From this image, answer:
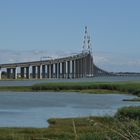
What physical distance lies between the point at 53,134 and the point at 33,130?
6.10 ft

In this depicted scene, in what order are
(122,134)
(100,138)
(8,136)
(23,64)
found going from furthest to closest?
(23,64) → (8,136) → (100,138) → (122,134)

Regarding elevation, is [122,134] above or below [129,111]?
above

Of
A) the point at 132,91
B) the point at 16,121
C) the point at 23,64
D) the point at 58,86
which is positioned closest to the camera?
the point at 16,121

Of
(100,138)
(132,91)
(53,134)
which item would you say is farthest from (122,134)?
(132,91)

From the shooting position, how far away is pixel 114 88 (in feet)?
356

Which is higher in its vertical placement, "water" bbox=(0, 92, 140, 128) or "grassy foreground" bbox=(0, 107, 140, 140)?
"grassy foreground" bbox=(0, 107, 140, 140)

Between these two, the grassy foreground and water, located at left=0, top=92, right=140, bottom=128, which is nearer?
the grassy foreground

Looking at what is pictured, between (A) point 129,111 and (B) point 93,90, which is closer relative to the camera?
(A) point 129,111

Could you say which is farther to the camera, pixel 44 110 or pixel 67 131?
pixel 44 110

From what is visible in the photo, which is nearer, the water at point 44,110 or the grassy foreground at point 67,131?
the grassy foreground at point 67,131

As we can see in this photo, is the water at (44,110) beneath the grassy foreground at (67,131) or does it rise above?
beneath

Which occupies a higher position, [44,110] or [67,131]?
[67,131]

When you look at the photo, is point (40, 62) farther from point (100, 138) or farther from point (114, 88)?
point (100, 138)

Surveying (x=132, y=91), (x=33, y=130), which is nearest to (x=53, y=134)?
(x=33, y=130)
